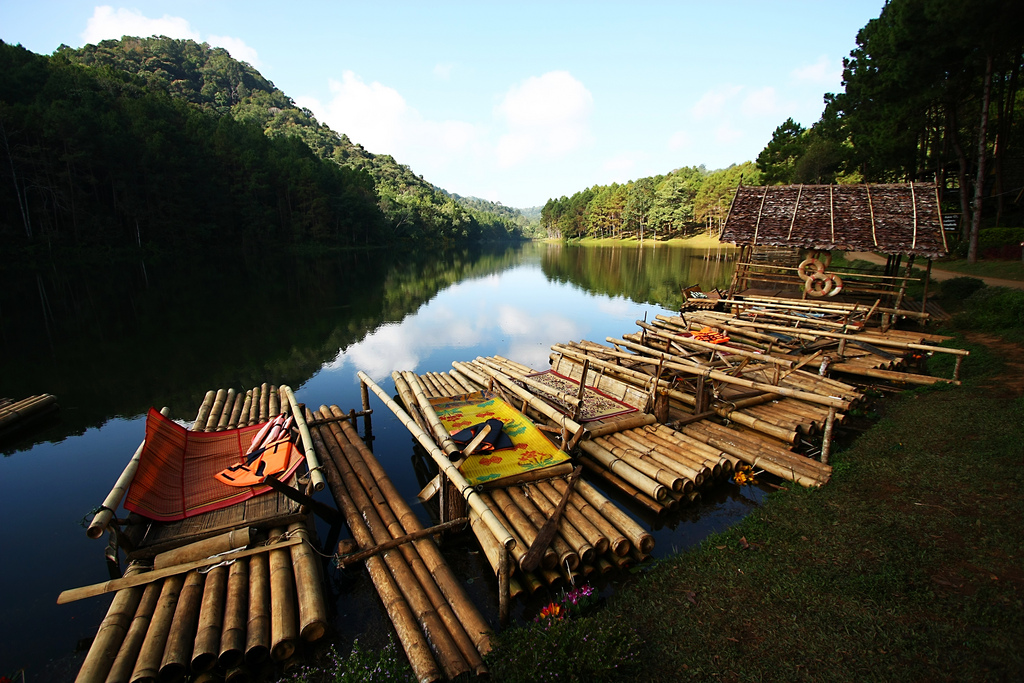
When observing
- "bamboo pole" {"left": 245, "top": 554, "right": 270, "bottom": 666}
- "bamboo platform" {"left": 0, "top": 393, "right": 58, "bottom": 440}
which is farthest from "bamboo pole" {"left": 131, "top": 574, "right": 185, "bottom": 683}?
"bamboo platform" {"left": 0, "top": 393, "right": 58, "bottom": 440}

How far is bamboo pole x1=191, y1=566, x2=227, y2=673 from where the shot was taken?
185 inches

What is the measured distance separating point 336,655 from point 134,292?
35.6 m

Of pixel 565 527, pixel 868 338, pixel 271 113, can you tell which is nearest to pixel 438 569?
pixel 565 527

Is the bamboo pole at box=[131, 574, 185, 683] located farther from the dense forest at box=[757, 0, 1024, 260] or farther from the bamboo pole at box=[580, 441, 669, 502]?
the dense forest at box=[757, 0, 1024, 260]

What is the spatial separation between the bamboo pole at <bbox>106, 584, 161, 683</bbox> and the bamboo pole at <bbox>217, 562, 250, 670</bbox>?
2.43ft

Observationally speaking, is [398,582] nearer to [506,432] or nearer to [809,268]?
[506,432]

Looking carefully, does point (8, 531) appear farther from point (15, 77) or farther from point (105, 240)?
point (15, 77)

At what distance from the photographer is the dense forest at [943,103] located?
21.2m

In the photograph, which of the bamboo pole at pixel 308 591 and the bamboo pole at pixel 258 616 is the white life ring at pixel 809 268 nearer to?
the bamboo pole at pixel 308 591

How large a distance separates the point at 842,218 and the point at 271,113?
175 meters

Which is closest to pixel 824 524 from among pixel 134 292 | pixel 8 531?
pixel 8 531

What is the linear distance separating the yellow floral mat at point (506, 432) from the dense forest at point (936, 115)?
27749 mm

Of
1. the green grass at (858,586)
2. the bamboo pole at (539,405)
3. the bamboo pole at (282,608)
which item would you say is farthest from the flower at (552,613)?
the bamboo pole at (539,405)

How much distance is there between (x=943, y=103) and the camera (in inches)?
1045
